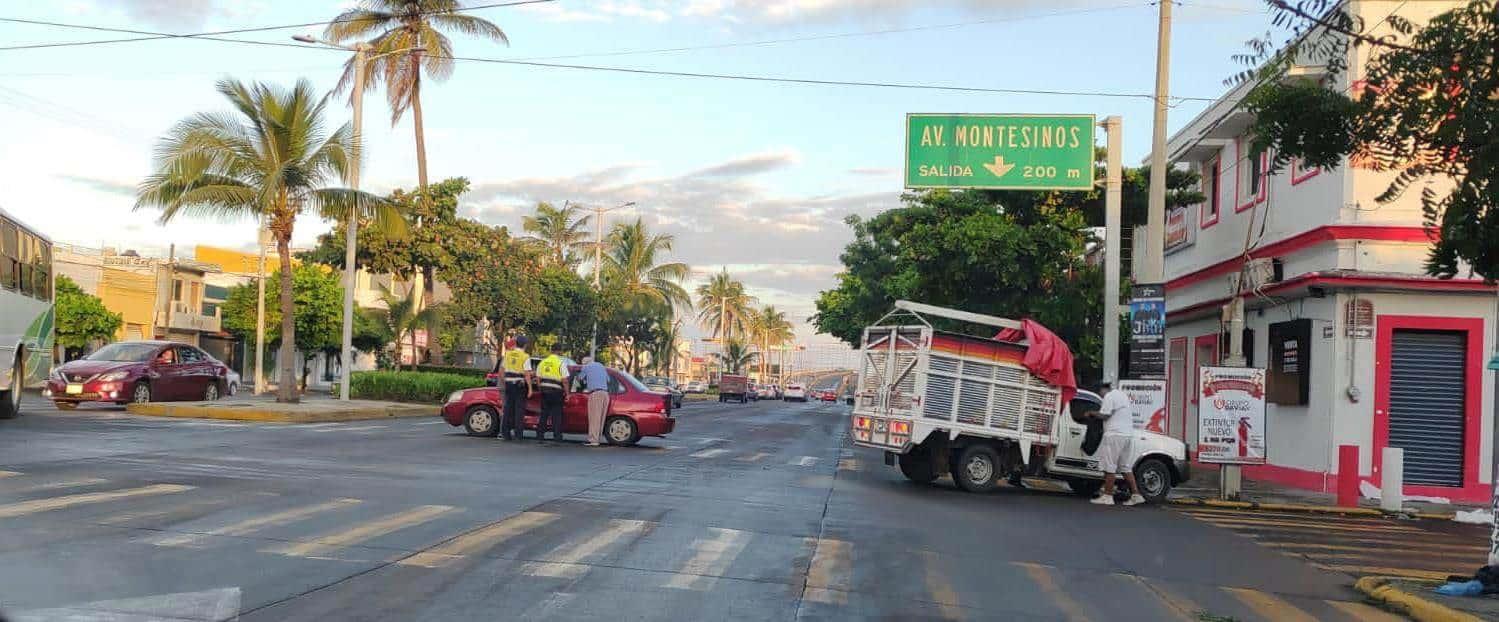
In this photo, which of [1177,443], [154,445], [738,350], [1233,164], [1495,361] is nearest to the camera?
[1495,361]

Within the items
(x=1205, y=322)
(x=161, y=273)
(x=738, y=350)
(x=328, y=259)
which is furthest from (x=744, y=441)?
(x=738, y=350)

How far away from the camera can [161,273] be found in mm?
62312

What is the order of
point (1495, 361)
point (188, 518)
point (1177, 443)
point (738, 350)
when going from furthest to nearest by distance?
1. point (738, 350)
2. point (1177, 443)
3. point (1495, 361)
4. point (188, 518)

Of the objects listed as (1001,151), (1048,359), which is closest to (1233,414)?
(1048,359)

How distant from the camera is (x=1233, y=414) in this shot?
19.0 m

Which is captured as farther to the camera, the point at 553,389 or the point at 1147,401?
the point at 553,389

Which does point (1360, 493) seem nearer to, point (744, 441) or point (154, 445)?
point (744, 441)

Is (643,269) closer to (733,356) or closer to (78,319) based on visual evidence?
(78,319)

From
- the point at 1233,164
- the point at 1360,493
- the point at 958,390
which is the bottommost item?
the point at 1360,493

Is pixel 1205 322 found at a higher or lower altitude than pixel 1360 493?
higher

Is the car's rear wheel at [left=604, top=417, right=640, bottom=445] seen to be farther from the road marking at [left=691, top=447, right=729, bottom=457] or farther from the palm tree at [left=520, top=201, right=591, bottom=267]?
the palm tree at [left=520, top=201, right=591, bottom=267]

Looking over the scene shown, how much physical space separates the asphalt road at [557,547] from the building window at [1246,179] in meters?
10.3

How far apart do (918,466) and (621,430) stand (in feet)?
20.1

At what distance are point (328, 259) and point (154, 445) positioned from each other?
3166 centimetres
